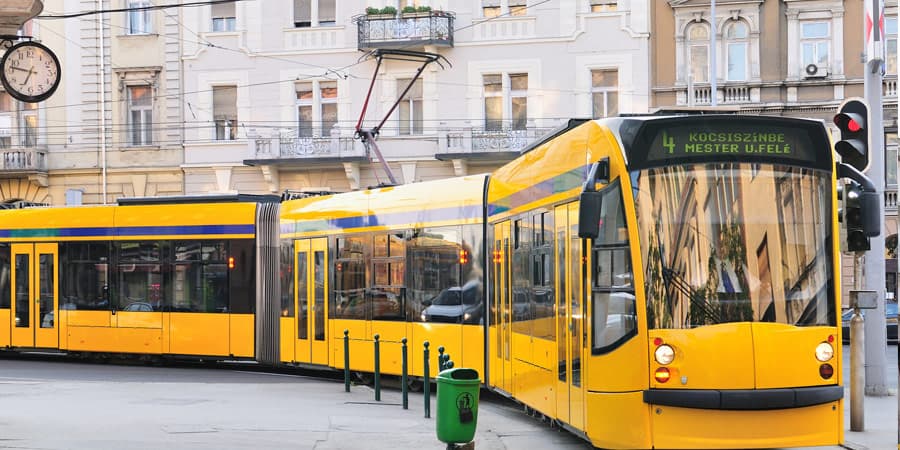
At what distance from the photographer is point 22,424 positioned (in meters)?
14.5

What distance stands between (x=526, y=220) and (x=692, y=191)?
146 inches

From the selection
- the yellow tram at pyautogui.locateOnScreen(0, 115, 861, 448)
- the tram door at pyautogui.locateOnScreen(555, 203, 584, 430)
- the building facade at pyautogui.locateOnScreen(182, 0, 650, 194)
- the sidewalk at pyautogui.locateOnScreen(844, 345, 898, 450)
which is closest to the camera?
the yellow tram at pyautogui.locateOnScreen(0, 115, 861, 448)

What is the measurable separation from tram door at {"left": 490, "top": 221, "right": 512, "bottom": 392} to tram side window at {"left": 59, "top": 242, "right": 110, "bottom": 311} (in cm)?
1122

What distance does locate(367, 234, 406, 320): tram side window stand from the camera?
18.9 metres

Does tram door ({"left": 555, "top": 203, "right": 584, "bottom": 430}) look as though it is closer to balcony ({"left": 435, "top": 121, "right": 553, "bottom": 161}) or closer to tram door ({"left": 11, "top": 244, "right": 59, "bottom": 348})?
tram door ({"left": 11, "top": 244, "right": 59, "bottom": 348})

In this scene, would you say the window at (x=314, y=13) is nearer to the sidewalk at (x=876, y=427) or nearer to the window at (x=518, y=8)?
the window at (x=518, y=8)

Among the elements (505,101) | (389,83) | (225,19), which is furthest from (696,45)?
(225,19)

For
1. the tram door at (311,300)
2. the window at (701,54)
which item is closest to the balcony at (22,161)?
the window at (701,54)

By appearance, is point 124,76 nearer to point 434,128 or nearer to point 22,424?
point 434,128

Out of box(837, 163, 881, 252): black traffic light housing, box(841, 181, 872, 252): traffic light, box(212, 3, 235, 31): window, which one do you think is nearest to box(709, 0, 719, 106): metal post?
box(212, 3, 235, 31): window

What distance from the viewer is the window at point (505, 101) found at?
40.0 meters

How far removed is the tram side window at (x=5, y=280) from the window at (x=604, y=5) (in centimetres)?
2021

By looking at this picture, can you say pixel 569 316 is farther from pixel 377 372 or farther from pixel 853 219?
pixel 377 372

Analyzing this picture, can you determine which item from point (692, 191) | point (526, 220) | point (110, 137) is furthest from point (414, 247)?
point (110, 137)
